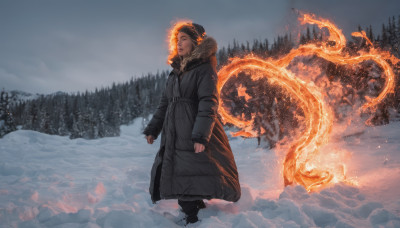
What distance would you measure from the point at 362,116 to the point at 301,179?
10.8 metres

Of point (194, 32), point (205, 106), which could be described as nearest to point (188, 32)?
point (194, 32)

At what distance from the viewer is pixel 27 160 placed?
6934 mm

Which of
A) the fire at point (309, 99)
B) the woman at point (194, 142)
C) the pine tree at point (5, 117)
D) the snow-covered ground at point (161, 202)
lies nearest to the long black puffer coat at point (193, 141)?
the woman at point (194, 142)

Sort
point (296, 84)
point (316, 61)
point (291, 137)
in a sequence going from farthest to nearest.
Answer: point (291, 137) → point (316, 61) → point (296, 84)

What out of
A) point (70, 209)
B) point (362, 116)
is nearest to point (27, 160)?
point (70, 209)

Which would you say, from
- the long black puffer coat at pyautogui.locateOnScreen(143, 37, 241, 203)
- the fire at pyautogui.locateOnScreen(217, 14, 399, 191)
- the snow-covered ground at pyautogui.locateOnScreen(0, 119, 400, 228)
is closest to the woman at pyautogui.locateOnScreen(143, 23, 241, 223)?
the long black puffer coat at pyautogui.locateOnScreen(143, 37, 241, 203)

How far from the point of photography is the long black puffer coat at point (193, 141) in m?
2.54

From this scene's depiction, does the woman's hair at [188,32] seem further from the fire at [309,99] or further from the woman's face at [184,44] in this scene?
the fire at [309,99]

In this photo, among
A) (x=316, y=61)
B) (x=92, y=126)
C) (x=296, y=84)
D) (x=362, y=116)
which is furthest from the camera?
(x=92, y=126)

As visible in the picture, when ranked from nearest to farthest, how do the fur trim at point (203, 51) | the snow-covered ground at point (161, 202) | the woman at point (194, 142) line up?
the snow-covered ground at point (161, 202)
the woman at point (194, 142)
the fur trim at point (203, 51)

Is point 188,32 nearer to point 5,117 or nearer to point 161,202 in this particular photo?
point 161,202

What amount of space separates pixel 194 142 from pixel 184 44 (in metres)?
1.30

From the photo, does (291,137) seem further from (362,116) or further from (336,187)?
(336,187)

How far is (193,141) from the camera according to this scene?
2.51 m
